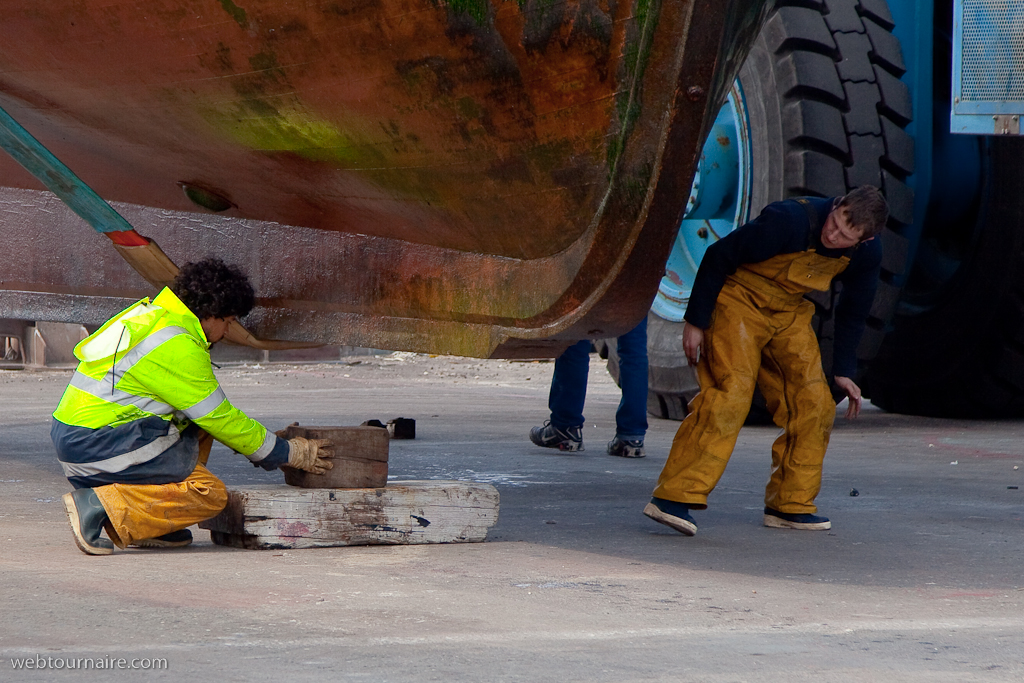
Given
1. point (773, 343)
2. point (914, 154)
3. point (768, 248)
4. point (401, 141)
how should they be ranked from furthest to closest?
point (914, 154) < point (773, 343) < point (768, 248) < point (401, 141)

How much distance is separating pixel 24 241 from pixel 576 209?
8.80 ft

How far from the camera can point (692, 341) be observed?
383 cm

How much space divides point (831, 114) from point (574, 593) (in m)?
3.14

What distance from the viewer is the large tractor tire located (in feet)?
17.7

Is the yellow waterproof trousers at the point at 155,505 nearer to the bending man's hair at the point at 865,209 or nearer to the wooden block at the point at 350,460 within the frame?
the wooden block at the point at 350,460

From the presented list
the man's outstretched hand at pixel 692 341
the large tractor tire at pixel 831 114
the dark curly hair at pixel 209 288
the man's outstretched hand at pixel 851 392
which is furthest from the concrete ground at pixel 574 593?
the large tractor tire at pixel 831 114

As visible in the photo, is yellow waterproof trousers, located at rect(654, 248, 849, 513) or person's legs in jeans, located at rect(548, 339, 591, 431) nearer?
yellow waterproof trousers, located at rect(654, 248, 849, 513)

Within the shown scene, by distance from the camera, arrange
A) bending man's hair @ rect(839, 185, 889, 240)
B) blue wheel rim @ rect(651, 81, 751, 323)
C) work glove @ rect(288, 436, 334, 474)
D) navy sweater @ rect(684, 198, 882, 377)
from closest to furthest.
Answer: work glove @ rect(288, 436, 334, 474)
bending man's hair @ rect(839, 185, 889, 240)
navy sweater @ rect(684, 198, 882, 377)
blue wheel rim @ rect(651, 81, 751, 323)

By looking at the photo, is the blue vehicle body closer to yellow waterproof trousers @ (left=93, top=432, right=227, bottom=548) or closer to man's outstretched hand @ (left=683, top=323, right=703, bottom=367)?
man's outstretched hand @ (left=683, top=323, right=703, bottom=367)

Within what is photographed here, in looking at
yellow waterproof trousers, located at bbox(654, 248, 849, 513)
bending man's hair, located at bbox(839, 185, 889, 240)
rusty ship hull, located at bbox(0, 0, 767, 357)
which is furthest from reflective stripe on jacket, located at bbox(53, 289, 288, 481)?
bending man's hair, located at bbox(839, 185, 889, 240)

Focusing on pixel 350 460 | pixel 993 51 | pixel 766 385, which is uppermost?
pixel 993 51

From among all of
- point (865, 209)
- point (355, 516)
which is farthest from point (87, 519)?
point (865, 209)

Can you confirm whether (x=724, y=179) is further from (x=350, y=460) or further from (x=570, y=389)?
(x=350, y=460)

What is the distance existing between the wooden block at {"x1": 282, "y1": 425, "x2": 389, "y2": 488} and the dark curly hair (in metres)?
0.40
